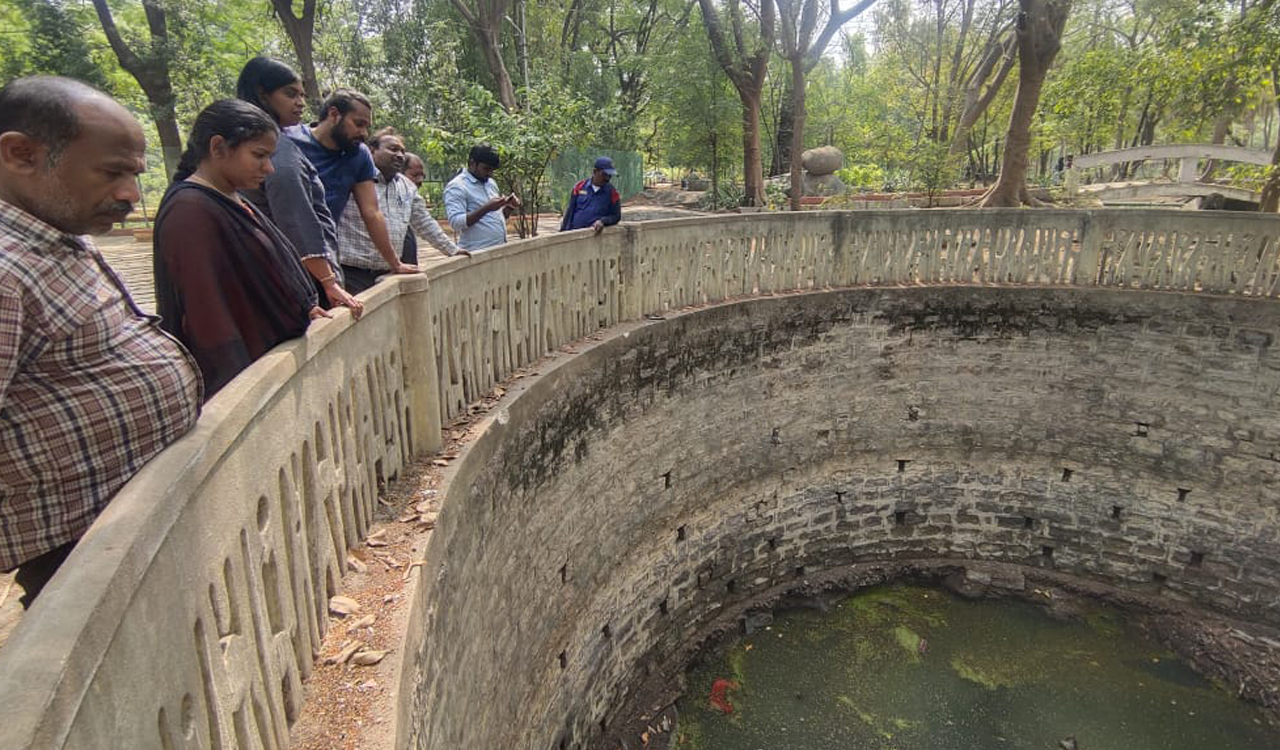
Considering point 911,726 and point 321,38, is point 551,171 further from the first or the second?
point 911,726

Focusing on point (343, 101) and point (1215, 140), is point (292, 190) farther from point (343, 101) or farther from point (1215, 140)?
point (1215, 140)

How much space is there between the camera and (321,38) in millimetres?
24594

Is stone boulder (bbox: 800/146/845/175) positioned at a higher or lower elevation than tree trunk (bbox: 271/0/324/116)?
lower

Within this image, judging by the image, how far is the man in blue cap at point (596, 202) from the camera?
704 cm

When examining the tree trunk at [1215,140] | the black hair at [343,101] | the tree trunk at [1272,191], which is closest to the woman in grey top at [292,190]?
the black hair at [343,101]

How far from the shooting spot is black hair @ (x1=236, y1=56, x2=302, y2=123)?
130 inches

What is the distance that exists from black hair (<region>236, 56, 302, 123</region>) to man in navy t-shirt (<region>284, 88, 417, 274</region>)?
0.94 ft

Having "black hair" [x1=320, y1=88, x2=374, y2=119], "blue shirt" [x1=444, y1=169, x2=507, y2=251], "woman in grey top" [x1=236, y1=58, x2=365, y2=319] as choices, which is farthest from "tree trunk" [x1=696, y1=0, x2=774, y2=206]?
"woman in grey top" [x1=236, y1=58, x2=365, y2=319]

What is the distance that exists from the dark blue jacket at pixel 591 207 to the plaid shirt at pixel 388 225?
2.16 meters

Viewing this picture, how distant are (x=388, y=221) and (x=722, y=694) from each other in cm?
637

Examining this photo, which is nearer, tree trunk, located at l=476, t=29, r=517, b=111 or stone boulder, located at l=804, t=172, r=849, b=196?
tree trunk, located at l=476, t=29, r=517, b=111

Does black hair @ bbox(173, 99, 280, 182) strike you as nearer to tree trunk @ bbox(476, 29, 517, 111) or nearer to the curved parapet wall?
the curved parapet wall

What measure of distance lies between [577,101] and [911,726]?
871 centimetres

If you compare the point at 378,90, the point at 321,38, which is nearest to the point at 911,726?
the point at 378,90
